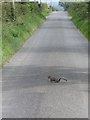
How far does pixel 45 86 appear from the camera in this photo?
14477 mm

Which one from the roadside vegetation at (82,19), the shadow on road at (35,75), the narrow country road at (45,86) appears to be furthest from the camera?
the roadside vegetation at (82,19)

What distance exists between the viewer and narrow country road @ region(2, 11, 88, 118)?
444 inches

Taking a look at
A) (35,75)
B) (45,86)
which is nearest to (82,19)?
(35,75)

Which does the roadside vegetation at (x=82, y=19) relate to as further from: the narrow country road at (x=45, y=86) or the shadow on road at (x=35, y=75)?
the shadow on road at (x=35, y=75)

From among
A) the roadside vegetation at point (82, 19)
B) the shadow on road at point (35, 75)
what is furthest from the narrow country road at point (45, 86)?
the roadside vegetation at point (82, 19)

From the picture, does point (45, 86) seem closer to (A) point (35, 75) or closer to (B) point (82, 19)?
(A) point (35, 75)

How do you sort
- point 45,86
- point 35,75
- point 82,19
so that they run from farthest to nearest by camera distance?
point 82,19, point 35,75, point 45,86

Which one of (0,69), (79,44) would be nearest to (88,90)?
(0,69)

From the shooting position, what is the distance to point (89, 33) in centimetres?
3594

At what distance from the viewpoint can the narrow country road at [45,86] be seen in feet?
37.0

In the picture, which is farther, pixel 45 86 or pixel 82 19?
pixel 82 19

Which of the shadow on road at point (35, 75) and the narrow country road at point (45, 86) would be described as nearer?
the narrow country road at point (45, 86)

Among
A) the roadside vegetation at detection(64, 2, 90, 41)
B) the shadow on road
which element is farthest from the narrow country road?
the roadside vegetation at detection(64, 2, 90, 41)

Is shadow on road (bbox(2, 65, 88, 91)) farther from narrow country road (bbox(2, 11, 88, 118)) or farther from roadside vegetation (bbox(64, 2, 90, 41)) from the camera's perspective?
roadside vegetation (bbox(64, 2, 90, 41))
